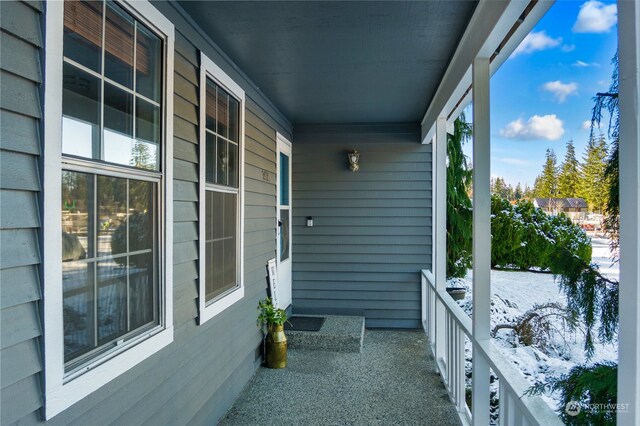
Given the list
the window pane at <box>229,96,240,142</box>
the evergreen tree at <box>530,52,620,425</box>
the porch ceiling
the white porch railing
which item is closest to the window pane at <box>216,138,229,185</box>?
the window pane at <box>229,96,240,142</box>

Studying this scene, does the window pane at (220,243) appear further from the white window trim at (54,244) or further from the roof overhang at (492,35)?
the roof overhang at (492,35)

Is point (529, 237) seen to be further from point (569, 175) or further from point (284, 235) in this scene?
point (284, 235)

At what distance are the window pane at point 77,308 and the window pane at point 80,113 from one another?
47 cm

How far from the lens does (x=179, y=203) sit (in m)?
2.48

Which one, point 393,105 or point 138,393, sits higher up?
point 393,105

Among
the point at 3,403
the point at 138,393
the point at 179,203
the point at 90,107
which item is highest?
the point at 90,107

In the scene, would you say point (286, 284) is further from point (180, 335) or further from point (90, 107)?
point (90, 107)

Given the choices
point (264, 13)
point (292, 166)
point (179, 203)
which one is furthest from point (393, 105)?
point (179, 203)

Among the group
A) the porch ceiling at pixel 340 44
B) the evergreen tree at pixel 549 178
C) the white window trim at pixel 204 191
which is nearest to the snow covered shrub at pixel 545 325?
the evergreen tree at pixel 549 178

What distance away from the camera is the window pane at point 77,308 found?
1556 mm

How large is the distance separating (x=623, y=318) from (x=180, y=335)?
225 cm

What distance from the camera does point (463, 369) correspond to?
3.11 meters

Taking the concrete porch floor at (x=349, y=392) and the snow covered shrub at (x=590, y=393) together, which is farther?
the concrete porch floor at (x=349, y=392)

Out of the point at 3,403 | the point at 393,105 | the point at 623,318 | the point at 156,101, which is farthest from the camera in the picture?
the point at 393,105
